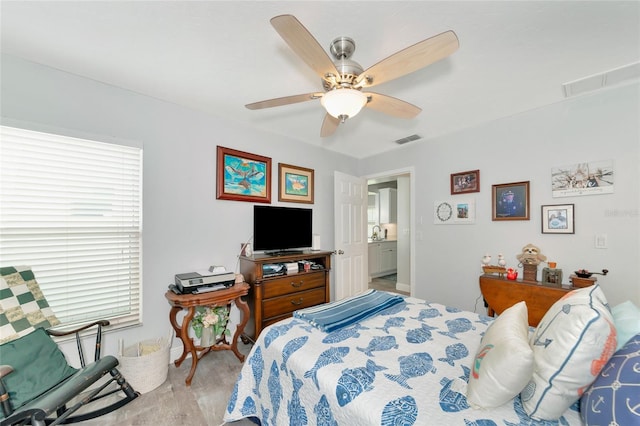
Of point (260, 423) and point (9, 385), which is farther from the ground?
point (9, 385)

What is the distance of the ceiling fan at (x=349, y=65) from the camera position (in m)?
1.14

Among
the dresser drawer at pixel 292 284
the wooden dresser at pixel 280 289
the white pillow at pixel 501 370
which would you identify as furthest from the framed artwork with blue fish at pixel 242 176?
the white pillow at pixel 501 370

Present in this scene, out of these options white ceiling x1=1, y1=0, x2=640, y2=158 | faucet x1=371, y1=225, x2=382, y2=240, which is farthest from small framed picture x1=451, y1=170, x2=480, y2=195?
faucet x1=371, y1=225, x2=382, y2=240

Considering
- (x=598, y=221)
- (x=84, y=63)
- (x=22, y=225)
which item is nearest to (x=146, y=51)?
(x=84, y=63)

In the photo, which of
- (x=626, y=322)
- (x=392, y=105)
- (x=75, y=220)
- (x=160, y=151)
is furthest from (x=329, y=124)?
(x=75, y=220)

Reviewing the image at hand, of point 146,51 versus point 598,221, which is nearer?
point 146,51

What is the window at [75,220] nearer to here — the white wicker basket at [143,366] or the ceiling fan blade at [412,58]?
the white wicker basket at [143,366]

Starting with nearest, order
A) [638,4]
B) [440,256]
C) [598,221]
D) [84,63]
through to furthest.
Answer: [638,4] < [84,63] < [598,221] < [440,256]

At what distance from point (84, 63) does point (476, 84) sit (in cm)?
302

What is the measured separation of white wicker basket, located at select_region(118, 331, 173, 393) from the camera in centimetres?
189

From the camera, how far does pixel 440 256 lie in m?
3.25

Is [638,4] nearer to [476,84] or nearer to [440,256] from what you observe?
[476,84]

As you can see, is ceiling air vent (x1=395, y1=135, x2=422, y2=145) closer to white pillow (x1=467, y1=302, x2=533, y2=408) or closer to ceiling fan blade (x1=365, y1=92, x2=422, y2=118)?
ceiling fan blade (x1=365, y1=92, x2=422, y2=118)

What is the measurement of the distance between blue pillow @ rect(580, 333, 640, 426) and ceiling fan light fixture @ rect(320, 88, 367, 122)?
4.84 feet
